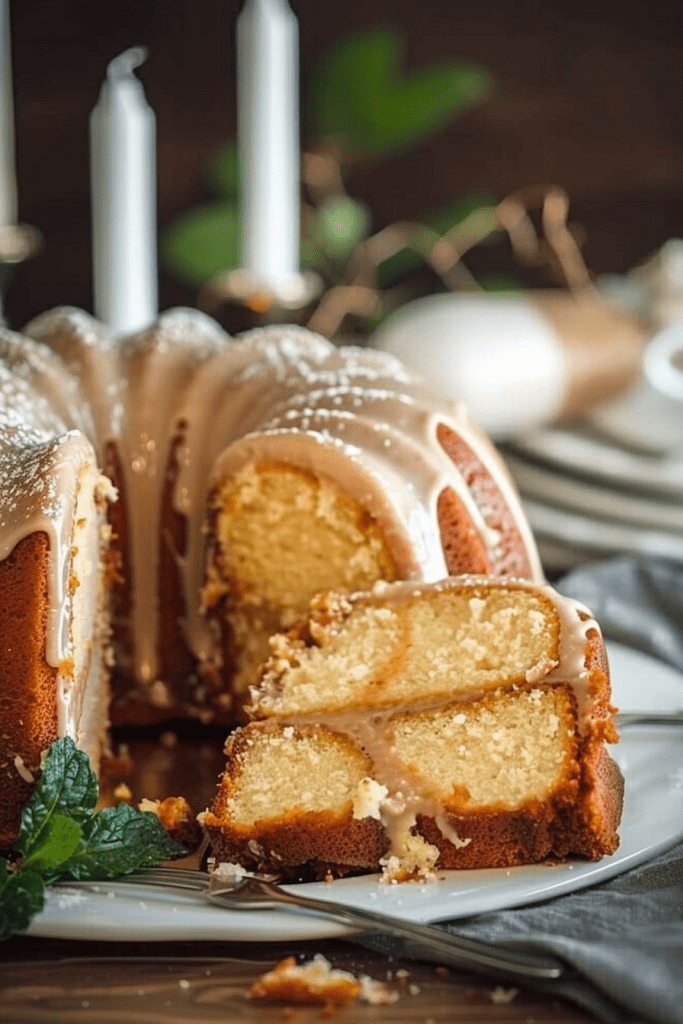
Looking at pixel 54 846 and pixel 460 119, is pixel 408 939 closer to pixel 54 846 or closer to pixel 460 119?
pixel 54 846

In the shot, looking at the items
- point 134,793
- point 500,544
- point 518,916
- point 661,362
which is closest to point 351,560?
point 500,544

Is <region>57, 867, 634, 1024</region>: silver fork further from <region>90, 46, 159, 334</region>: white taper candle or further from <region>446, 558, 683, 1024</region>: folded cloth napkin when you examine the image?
<region>90, 46, 159, 334</region>: white taper candle

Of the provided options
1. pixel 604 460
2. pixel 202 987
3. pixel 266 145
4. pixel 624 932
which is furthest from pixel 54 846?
pixel 266 145

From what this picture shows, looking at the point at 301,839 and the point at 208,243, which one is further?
the point at 208,243

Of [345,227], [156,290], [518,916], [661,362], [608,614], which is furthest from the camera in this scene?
[156,290]

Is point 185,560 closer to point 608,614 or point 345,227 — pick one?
point 608,614

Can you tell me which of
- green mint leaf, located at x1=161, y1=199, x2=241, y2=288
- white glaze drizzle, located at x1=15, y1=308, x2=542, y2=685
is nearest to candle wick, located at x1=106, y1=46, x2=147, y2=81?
green mint leaf, located at x1=161, y1=199, x2=241, y2=288
